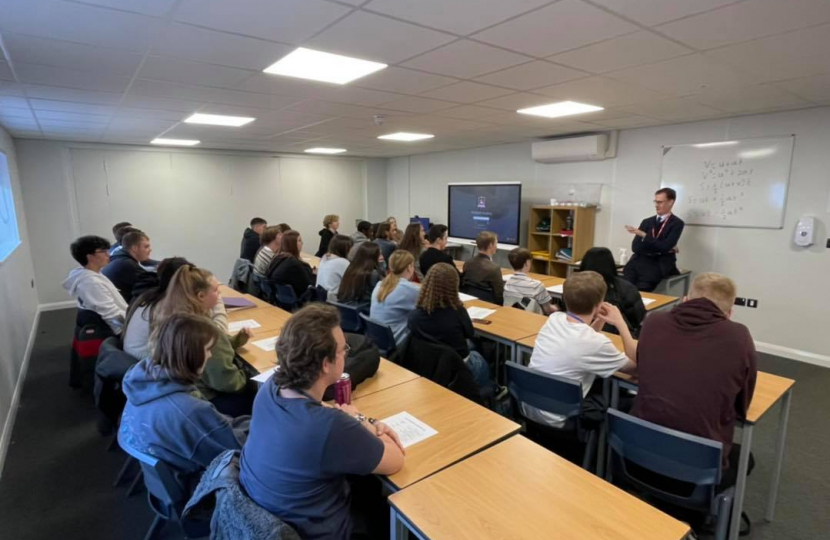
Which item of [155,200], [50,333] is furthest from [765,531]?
[155,200]

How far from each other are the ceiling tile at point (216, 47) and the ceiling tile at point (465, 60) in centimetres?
81

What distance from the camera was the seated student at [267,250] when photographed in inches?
193

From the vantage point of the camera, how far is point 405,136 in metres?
6.27

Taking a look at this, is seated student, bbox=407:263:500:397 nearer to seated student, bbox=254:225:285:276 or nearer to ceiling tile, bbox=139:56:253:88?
ceiling tile, bbox=139:56:253:88

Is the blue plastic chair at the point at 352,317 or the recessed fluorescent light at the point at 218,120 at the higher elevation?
the recessed fluorescent light at the point at 218,120

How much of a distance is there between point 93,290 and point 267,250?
193 centimetres

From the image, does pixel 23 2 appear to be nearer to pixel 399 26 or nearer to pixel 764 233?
pixel 399 26

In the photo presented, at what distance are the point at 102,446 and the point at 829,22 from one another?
4.79 meters

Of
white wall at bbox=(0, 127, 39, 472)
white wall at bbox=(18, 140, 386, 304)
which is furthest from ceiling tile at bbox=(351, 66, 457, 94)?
white wall at bbox=(18, 140, 386, 304)

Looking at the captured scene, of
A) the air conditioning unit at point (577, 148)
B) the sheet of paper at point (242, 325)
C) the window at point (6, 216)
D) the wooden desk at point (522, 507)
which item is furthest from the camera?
the air conditioning unit at point (577, 148)

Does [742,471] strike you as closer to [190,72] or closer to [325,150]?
[190,72]

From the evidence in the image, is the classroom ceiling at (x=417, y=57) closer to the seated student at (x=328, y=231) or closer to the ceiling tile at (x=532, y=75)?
the ceiling tile at (x=532, y=75)

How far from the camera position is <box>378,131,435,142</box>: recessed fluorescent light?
19.8ft

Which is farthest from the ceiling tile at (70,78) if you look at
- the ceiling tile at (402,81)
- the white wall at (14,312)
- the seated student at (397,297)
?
the seated student at (397,297)
